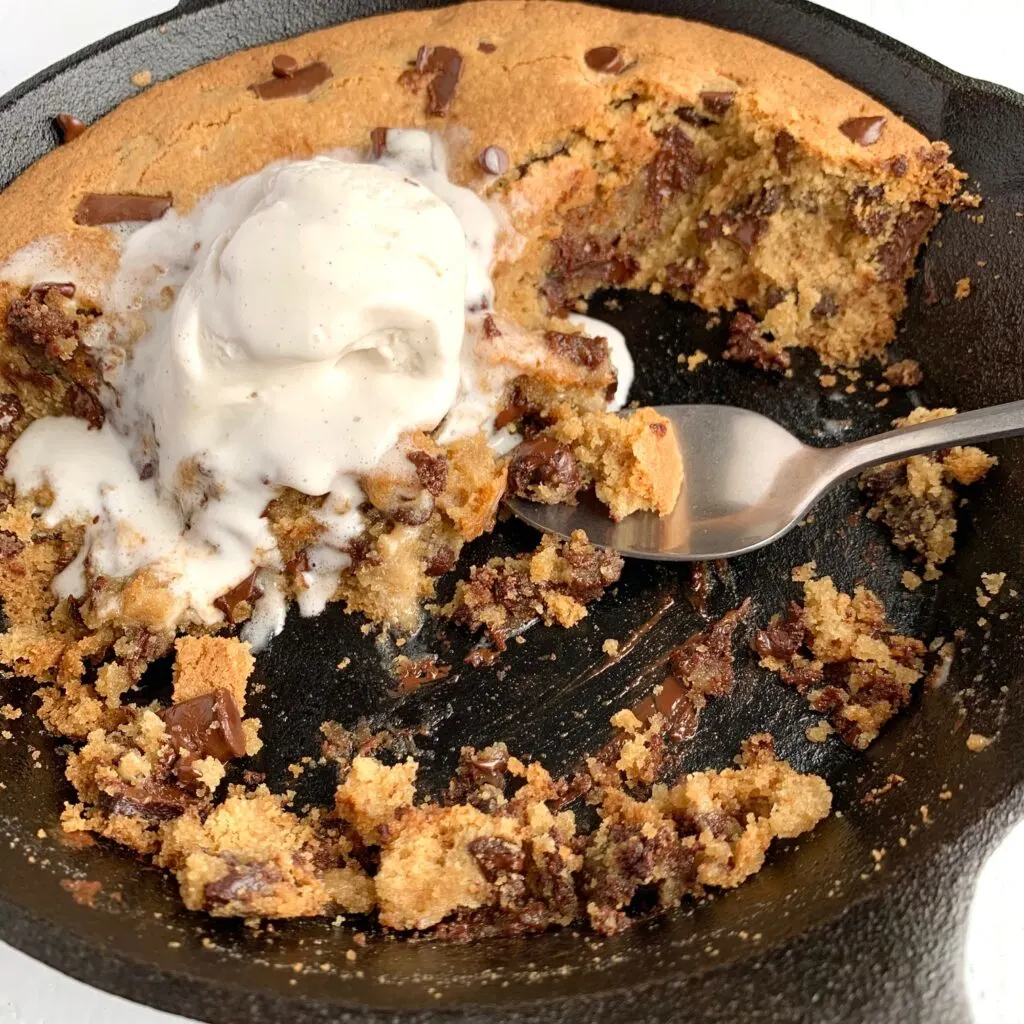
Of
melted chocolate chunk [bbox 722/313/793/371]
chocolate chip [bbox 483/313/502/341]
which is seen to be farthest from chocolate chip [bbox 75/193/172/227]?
melted chocolate chunk [bbox 722/313/793/371]

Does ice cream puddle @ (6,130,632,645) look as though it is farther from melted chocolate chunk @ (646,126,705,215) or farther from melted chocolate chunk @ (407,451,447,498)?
melted chocolate chunk @ (646,126,705,215)

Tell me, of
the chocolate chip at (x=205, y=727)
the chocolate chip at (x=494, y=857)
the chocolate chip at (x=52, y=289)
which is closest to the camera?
the chocolate chip at (x=494, y=857)

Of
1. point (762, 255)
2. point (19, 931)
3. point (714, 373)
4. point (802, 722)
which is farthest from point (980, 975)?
point (19, 931)

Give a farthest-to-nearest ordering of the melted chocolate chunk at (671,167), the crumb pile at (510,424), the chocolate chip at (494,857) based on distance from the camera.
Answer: the melted chocolate chunk at (671,167)
the crumb pile at (510,424)
the chocolate chip at (494,857)

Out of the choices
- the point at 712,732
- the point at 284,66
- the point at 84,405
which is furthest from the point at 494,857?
the point at 284,66

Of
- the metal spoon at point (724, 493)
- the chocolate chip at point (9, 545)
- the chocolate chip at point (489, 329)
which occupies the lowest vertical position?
the metal spoon at point (724, 493)

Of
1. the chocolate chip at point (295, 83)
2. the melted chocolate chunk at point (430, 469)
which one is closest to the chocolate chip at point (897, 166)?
the melted chocolate chunk at point (430, 469)

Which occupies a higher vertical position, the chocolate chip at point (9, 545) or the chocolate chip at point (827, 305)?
the chocolate chip at point (9, 545)

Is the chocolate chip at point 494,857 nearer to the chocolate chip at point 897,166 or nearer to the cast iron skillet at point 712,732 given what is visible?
the cast iron skillet at point 712,732
